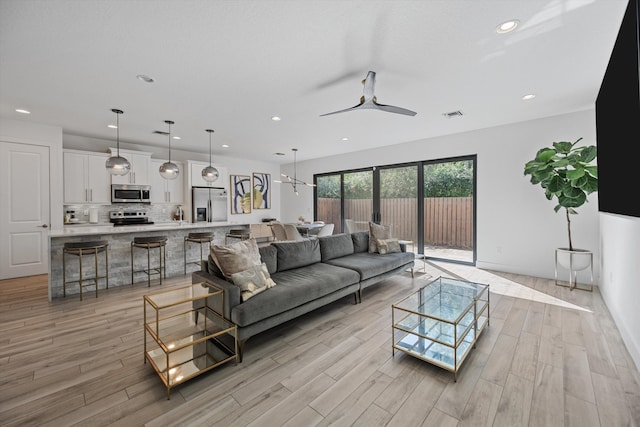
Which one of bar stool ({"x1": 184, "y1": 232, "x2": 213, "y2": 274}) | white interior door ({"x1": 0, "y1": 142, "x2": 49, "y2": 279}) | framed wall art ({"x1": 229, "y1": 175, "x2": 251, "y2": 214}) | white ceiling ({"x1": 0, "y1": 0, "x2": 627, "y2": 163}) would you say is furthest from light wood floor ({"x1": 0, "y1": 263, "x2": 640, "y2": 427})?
framed wall art ({"x1": 229, "y1": 175, "x2": 251, "y2": 214})

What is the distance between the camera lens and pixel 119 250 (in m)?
4.23

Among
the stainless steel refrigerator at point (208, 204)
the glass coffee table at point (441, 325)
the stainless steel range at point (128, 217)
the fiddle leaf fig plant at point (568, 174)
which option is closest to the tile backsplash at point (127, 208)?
the stainless steel range at point (128, 217)

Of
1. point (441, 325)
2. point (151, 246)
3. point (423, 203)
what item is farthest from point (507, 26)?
point (151, 246)

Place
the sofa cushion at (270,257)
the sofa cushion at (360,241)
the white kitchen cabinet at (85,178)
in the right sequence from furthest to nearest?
the white kitchen cabinet at (85,178) → the sofa cushion at (360,241) → the sofa cushion at (270,257)

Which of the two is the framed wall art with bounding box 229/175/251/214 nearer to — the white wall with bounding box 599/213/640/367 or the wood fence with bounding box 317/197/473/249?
the wood fence with bounding box 317/197/473/249

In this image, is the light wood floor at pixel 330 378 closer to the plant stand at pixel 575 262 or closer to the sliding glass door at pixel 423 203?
the plant stand at pixel 575 262

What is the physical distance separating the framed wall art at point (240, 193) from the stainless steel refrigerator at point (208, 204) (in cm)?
49

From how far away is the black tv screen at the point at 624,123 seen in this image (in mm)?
1505

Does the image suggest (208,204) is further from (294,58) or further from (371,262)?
(294,58)

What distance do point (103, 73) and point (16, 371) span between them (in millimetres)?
2850

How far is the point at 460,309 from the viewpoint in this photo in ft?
7.98

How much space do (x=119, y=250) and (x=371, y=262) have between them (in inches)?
154

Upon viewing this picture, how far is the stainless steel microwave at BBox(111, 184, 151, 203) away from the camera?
5.66m

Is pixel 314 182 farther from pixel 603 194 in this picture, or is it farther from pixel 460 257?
pixel 603 194
